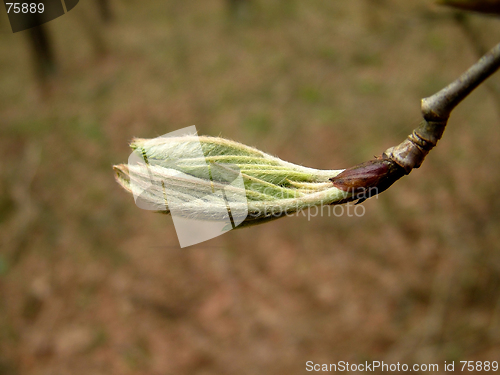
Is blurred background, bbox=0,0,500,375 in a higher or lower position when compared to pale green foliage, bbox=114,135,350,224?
lower

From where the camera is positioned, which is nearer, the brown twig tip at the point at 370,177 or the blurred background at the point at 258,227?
the brown twig tip at the point at 370,177

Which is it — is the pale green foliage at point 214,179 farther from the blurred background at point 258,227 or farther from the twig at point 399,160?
the blurred background at point 258,227

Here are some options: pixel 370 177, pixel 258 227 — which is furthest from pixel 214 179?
pixel 258 227

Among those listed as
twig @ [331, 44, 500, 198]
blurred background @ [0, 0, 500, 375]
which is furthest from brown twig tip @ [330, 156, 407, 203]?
blurred background @ [0, 0, 500, 375]

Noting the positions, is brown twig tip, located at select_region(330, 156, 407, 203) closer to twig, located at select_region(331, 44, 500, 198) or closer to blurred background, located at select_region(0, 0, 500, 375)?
twig, located at select_region(331, 44, 500, 198)

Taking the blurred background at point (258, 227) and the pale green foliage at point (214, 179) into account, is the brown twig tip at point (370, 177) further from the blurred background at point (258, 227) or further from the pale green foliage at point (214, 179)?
the blurred background at point (258, 227)

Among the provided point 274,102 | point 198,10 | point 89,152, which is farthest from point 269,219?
point 198,10

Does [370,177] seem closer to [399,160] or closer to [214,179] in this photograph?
[399,160]

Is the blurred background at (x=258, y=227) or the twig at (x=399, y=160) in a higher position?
the twig at (x=399, y=160)

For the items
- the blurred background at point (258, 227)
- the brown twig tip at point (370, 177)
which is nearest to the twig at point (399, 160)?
the brown twig tip at point (370, 177)

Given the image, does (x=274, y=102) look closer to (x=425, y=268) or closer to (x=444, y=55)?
(x=444, y=55)
